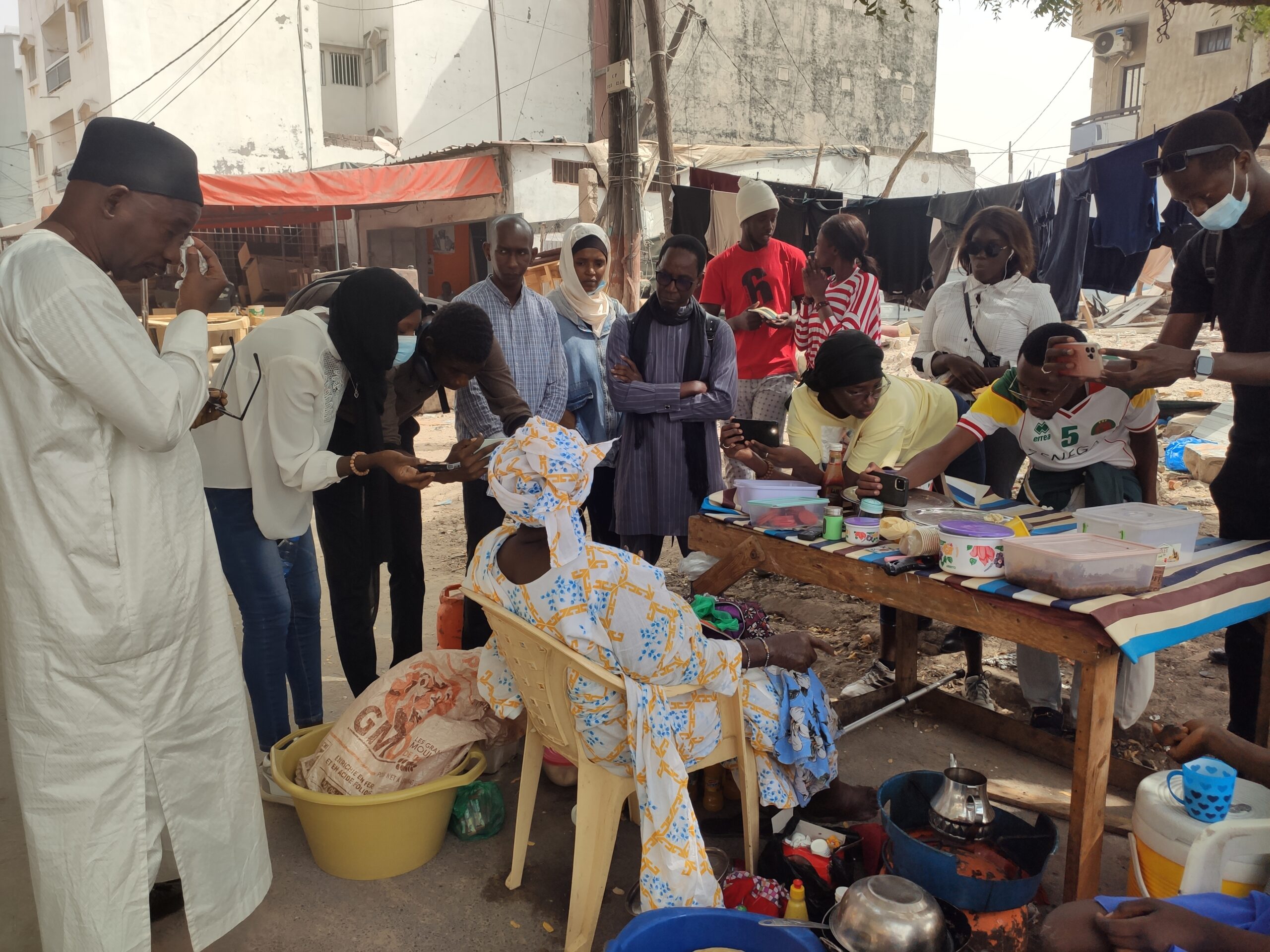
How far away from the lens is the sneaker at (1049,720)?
11.1 ft

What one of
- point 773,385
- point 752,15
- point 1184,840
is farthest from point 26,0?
point 1184,840

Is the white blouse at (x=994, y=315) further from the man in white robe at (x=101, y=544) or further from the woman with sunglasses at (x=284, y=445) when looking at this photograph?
the man in white robe at (x=101, y=544)

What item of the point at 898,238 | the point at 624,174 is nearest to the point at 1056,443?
the point at 624,174

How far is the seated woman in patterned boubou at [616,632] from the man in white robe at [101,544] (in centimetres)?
75

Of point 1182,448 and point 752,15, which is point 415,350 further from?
point 752,15

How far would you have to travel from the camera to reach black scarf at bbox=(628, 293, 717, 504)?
414cm

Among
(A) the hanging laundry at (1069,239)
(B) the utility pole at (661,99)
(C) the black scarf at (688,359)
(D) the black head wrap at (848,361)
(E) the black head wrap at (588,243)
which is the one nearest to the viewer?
(D) the black head wrap at (848,361)

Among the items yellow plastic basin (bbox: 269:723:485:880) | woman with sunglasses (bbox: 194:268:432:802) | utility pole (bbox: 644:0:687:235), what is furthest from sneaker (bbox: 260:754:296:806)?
utility pole (bbox: 644:0:687:235)

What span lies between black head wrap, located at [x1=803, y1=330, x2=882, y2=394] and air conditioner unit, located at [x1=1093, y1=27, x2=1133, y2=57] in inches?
850

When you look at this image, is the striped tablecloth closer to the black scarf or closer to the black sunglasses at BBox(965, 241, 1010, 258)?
the black scarf

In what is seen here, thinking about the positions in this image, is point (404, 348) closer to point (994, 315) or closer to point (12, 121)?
point (994, 315)

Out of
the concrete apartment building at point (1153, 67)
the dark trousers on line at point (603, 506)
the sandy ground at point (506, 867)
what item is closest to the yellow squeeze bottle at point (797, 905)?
the sandy ground at point (506, 867)

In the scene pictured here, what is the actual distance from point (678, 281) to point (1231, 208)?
2098 mm

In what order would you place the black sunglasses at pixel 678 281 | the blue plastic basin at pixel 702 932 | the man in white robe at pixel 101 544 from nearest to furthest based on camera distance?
1. the man in white robe at pixel 101 544
2. the blue plastic basin at pixel 702 932
3. the black sunglasses at pixel 678 281
